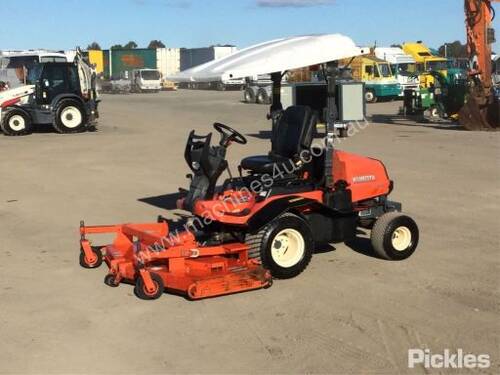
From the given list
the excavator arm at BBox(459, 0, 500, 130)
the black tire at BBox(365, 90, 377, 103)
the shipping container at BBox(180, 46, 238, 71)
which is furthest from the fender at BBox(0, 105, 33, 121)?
the shipping container at BBox(180, 46, 238, 71)

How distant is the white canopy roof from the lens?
19.2 ft

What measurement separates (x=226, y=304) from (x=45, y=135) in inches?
605

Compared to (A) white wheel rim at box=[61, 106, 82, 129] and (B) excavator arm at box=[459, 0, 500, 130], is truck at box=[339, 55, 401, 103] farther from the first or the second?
(A) white wheel rim at box=[61, 106, 82, 129]

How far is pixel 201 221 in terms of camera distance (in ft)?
19.7

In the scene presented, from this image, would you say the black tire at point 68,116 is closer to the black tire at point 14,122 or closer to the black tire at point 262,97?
the black tire at point 14,122

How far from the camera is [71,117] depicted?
19.7m

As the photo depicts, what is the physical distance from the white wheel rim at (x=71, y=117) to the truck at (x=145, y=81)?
1165 inches

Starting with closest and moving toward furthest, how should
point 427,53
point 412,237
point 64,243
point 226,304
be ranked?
point 226,304 → point 412,237 → point 64,243 → point 427,53

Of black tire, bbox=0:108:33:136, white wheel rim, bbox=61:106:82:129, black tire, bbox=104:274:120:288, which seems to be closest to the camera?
black tire, bbox=104:274:120:288

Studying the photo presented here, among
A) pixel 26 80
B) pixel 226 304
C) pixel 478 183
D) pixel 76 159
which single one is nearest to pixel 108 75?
pixel 26 80

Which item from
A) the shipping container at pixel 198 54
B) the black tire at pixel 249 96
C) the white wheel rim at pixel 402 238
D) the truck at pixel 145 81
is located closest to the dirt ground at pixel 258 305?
the white wheel rim at pixel 402 238

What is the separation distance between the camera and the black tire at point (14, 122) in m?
19.1

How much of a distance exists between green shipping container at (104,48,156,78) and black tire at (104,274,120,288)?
54.6 metres

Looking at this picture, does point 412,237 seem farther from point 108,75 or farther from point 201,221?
point 108,75
